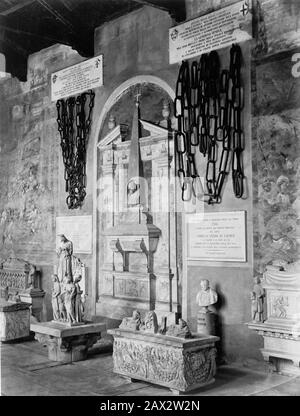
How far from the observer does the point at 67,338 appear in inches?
351

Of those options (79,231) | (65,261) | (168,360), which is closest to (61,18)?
(79,231)

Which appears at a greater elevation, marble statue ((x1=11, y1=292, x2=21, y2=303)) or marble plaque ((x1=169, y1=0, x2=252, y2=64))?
marble plaque ((x1=169, y1=0, x2=252, y2=64))

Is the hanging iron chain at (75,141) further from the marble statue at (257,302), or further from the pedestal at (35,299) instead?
the marble statue at (257,302)

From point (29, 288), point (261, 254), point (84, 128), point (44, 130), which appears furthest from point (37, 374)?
point (44, 130)

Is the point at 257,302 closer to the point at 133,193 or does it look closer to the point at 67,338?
the point at 67,338

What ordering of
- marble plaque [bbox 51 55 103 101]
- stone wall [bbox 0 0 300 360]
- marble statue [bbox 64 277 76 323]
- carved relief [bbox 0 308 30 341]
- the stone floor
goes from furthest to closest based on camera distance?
marble plaque [bbox 51 55 103 101] < carved relief [bbox 0 308 30 341] < marble statue [bbox 64 277 76 323] < stone wall [bbox 0 0 300 360] < the stone floor

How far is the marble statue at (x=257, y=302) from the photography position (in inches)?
315

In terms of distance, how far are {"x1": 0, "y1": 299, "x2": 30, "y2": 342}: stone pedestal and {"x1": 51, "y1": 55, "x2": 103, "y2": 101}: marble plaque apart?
4748 mm

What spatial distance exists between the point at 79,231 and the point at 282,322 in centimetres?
549

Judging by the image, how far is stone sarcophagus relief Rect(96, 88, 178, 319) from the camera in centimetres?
980

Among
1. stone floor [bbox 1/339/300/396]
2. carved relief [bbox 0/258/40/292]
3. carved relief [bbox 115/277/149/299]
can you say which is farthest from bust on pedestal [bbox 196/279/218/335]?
carved relief [bbox 0/258/40/292]

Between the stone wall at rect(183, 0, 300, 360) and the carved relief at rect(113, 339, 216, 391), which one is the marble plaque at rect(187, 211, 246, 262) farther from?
the carved relief at rect(113, 339, 216, 391)

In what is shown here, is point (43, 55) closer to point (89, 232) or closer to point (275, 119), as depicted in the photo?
point (89, 232)

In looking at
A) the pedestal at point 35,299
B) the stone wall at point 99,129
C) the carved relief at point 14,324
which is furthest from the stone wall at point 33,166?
the carved relief at point 14,324
